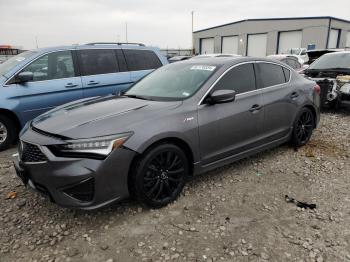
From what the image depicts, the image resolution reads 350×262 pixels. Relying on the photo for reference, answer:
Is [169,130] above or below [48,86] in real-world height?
below

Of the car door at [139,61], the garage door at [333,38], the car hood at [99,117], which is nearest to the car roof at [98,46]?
the car door at [139,61]

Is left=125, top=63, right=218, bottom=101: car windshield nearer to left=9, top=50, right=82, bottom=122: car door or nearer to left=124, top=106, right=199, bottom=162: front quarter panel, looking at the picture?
left=124, top=106, right=199, bottom=162: front quarter panel

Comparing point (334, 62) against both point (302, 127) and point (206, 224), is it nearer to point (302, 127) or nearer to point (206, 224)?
point (302, 127)

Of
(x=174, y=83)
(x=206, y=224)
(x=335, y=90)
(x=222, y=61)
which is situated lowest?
(x=206, y=224)

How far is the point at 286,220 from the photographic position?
3.22 metres

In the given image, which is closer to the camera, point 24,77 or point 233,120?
point 233,120

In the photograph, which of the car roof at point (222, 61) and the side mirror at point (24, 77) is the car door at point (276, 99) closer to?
the car roof at point (222, 61)

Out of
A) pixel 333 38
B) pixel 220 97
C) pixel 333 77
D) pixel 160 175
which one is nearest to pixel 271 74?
pixel 220 97

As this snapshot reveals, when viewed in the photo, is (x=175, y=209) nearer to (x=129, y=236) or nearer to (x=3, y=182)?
→ (x=129, y=236)

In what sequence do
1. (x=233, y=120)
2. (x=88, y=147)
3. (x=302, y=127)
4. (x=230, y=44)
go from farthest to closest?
(x=230, y=44) < (x=302, y=127) < (x=233, y=120) < (x=88, y=147)

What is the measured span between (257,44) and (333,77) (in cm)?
3381

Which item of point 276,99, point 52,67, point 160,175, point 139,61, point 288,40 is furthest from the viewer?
point 288,40

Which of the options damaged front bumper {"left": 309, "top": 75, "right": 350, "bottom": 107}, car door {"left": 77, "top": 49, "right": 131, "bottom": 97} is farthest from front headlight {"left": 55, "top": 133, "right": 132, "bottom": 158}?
damaged front bumper {"left": 309, "top": 75, "right": 350, "bottom": 107}

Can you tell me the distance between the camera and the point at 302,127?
5160 millimetres
